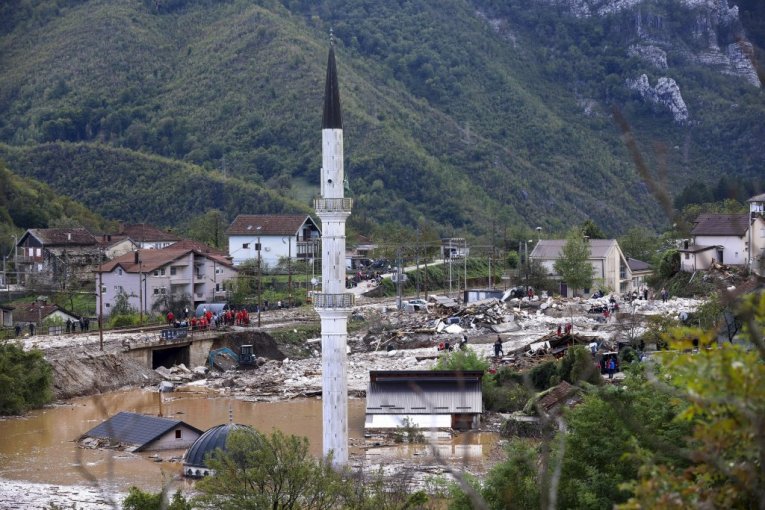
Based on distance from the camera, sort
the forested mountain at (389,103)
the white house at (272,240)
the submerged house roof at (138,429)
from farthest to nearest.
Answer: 1. the forested mountain at (389,103)
2. the white house at (272,240)
3. the submerged house roof at (138,429)

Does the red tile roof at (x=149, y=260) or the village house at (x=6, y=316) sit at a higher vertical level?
the red tile roof at (x=149, y=260)

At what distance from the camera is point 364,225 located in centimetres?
10488

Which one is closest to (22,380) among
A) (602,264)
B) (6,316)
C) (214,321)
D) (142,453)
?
(142,453)

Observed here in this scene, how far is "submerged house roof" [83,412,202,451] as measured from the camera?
1422 inches

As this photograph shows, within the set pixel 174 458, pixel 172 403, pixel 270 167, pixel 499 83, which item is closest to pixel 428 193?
pixel 270 167

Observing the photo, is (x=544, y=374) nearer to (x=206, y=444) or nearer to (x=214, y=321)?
(x=206, y=444)

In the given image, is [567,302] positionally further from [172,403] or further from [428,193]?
[428,193]

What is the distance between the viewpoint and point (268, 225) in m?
80.0

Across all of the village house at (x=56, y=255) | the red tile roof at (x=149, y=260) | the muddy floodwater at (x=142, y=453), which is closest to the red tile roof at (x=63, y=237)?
the village house at (x=56, y=255)

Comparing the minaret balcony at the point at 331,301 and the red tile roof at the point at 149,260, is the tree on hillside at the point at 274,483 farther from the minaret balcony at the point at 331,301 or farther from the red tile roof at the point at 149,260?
the red tile roof at the point at 149,260

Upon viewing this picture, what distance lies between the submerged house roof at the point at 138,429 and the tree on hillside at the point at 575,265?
115ft

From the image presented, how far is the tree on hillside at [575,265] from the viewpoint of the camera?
69.2m

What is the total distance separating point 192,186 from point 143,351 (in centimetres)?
6350

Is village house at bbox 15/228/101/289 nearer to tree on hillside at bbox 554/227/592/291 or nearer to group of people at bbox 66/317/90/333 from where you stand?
group of people at bbox 66/317/90/333
